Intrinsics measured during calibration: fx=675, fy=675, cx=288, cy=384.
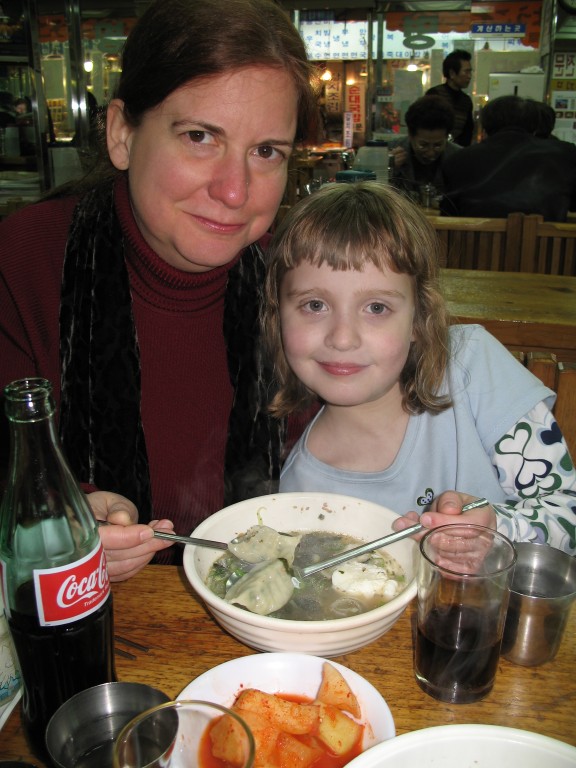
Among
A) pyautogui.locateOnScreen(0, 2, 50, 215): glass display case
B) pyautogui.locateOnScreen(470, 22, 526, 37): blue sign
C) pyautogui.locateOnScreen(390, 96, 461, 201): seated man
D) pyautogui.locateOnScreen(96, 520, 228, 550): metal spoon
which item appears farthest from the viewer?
pyautogui.locateOnScreen(470, 22, 526, 37): blue sign

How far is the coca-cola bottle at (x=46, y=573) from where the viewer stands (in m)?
0.78

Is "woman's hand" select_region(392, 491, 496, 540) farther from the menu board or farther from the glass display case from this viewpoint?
the menu board

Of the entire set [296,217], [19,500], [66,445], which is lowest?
[66,445]

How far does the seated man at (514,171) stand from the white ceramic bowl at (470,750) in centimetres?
442

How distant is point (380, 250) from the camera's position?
1.49 m

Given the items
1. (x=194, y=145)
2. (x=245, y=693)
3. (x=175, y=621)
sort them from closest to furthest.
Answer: (x=245, y=693), (x=175, y=621), (x=194, y=145)

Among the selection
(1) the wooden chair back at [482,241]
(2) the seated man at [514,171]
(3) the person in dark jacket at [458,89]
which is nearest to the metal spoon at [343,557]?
(1) the wooden chair back at [482,241]

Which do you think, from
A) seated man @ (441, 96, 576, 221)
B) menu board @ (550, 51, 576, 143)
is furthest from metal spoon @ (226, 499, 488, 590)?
menu board @ (550, 51, 576, 143)

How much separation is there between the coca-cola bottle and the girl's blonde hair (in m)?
0.84

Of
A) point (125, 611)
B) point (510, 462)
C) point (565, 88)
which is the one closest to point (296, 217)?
point (510, 462)

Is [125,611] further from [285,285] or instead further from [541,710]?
[285,285]

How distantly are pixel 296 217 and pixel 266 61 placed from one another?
1.13 feet

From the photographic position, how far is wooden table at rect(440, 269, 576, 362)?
221cm

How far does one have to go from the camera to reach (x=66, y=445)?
1.73 meters
